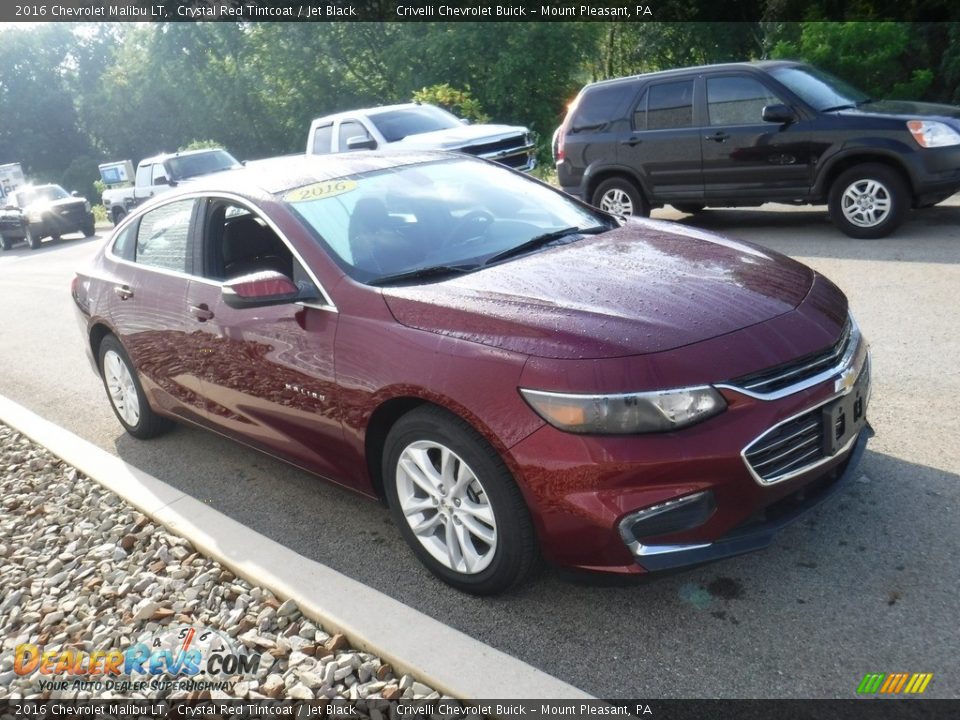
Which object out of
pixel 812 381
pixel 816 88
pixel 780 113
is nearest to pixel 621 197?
pixel 780 113

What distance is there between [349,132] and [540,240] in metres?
11.9

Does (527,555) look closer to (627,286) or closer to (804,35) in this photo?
(627,286)

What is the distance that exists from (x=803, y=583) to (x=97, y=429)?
4.93 m

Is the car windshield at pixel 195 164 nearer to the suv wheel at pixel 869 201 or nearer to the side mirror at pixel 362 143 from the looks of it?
the side mirror at pixel 362 143

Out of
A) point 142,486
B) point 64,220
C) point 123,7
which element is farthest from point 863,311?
point 123,7

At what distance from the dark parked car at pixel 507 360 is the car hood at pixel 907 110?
5.20m

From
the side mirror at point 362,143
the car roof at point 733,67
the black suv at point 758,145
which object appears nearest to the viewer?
the black suv at point 758,145

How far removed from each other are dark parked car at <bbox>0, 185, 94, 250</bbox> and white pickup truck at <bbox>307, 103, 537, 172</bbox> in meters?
13.5

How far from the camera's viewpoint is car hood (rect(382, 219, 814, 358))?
3.04 metres

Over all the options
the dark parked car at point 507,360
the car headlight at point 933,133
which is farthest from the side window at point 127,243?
the car headlight at point 933,133

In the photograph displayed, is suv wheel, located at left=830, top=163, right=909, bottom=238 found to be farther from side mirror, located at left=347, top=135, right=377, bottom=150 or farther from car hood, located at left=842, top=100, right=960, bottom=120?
side mirror, located at left=347, top=135, right=377, bottom=150

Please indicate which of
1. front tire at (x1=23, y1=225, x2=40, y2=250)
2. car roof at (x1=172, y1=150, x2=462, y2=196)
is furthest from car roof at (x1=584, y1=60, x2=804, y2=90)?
front tire at (x1=23, y1=225, x2=40, y2=250)

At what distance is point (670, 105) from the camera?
32.6 ft

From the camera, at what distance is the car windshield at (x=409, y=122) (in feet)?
48.7
